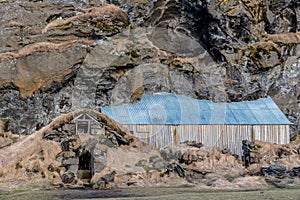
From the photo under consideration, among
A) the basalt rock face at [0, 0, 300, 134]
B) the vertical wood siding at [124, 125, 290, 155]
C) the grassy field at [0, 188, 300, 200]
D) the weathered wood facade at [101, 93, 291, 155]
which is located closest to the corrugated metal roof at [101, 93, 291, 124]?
the weathered wood facade at [101, 93, 291, 155]

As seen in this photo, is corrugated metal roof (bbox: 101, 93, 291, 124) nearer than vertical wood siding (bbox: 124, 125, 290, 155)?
No

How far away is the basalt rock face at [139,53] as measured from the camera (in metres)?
30.7

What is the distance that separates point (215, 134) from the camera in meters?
28.9

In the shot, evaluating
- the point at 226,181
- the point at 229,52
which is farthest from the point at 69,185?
the point at 229,52

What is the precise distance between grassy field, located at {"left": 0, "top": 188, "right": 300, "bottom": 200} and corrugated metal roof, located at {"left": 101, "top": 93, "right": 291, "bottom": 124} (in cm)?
978

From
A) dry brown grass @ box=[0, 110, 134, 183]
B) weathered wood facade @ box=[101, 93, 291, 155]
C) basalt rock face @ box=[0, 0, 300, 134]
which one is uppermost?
basalt rock face @ box=[0, 0, 300, 134]

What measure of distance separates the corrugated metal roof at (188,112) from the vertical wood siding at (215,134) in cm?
37

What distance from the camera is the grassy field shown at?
601 inches

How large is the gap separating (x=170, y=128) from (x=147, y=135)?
5.58ft

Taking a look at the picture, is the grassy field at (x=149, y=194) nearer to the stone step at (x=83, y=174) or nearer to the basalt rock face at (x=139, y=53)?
the stone step at (x=83, y=174)

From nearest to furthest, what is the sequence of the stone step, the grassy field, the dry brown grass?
the grassy field < the dry brown grass < the stone step

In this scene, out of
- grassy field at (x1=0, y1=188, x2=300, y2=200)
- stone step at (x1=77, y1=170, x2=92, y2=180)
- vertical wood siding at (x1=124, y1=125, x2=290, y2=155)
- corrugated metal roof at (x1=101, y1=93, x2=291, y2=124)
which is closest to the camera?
grassy field at (x1=0, y1=188, x2=300, y2=200)

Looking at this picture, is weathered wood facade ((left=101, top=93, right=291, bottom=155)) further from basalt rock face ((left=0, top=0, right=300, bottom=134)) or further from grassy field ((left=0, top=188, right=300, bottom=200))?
grassy field ((left=0, top=188, right=300, bottom=200))

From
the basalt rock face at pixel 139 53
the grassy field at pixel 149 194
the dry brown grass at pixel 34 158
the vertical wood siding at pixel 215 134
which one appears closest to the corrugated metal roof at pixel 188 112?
the vertical wood siding at pixel 215 134
